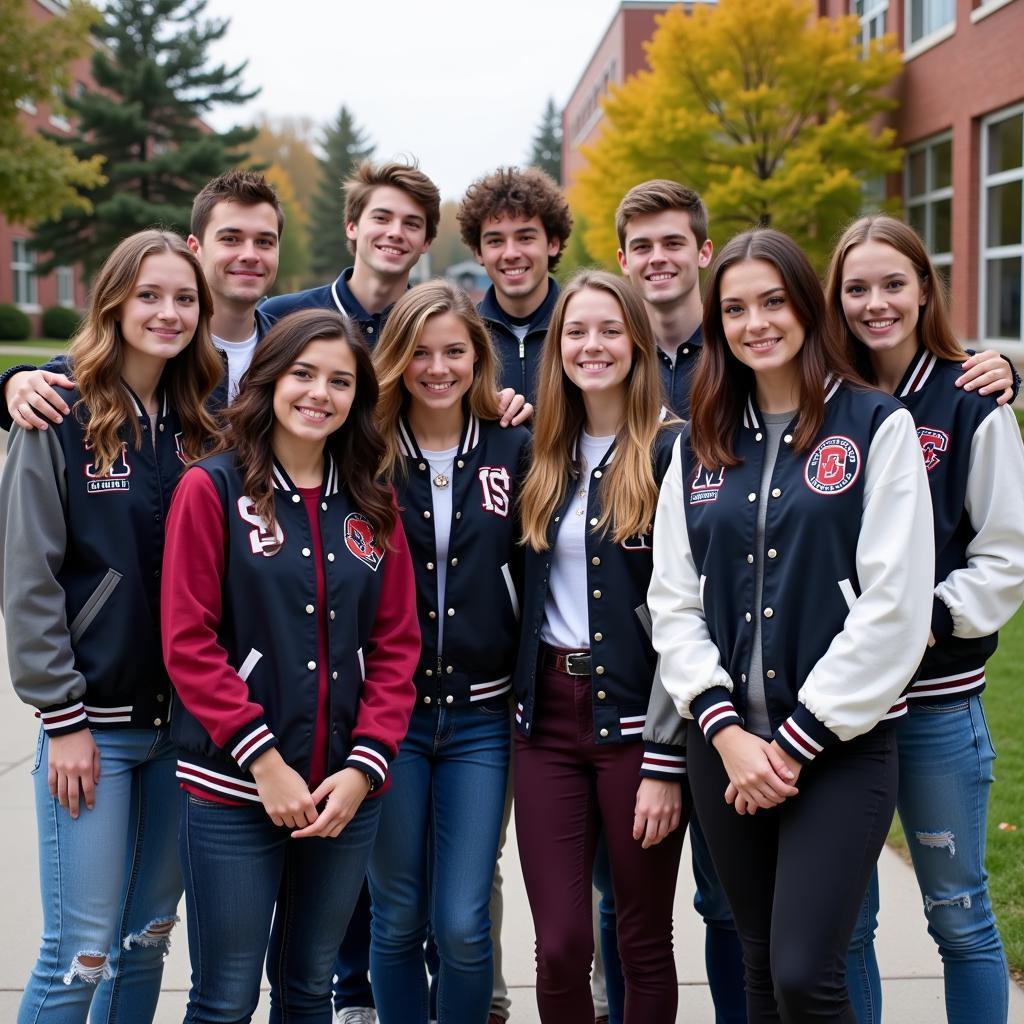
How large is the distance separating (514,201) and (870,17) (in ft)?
72.6

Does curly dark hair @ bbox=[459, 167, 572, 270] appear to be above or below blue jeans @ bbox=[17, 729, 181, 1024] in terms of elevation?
above

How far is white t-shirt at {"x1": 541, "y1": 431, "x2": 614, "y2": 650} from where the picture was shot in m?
3.40

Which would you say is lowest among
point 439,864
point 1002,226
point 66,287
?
point 439,864

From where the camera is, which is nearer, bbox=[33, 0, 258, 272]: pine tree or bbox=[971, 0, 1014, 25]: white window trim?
bbox=[971, 0, 1014, 25]: white window trim

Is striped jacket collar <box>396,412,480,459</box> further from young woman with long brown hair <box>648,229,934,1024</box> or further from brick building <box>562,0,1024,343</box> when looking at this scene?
brick building <box>562,0,1024,343</box>

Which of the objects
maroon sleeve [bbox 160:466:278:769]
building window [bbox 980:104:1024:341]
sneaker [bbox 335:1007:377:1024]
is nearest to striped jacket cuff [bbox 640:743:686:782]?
maroon sleeve [bbox 160:466:278:769]

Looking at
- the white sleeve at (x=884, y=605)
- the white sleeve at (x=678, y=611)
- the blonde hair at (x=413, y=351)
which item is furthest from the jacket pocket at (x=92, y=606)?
the white sleeve at (x=884, y=605)

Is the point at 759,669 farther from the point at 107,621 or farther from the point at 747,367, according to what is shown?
the point at 107,621

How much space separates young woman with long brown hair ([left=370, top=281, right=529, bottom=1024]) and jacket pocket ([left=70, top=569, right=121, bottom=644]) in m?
0.87

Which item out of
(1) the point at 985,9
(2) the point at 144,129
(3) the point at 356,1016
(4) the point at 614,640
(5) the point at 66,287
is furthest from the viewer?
(5) the point at 66,287

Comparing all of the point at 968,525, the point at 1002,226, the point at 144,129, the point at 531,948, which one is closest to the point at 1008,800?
the point at 531,948

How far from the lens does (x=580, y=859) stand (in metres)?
3.30

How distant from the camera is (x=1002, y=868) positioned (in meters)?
4.88

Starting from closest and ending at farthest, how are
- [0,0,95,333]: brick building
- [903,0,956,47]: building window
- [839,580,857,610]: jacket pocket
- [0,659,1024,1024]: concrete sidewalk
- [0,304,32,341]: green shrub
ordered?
[839,580,857,610]: jacket pocket → [0,659,1024,1024]: concrete sidewalk → [903,0,956,47]: building window → [0,304,32,341]: green shrub → [0,0,95,333]: brick building
